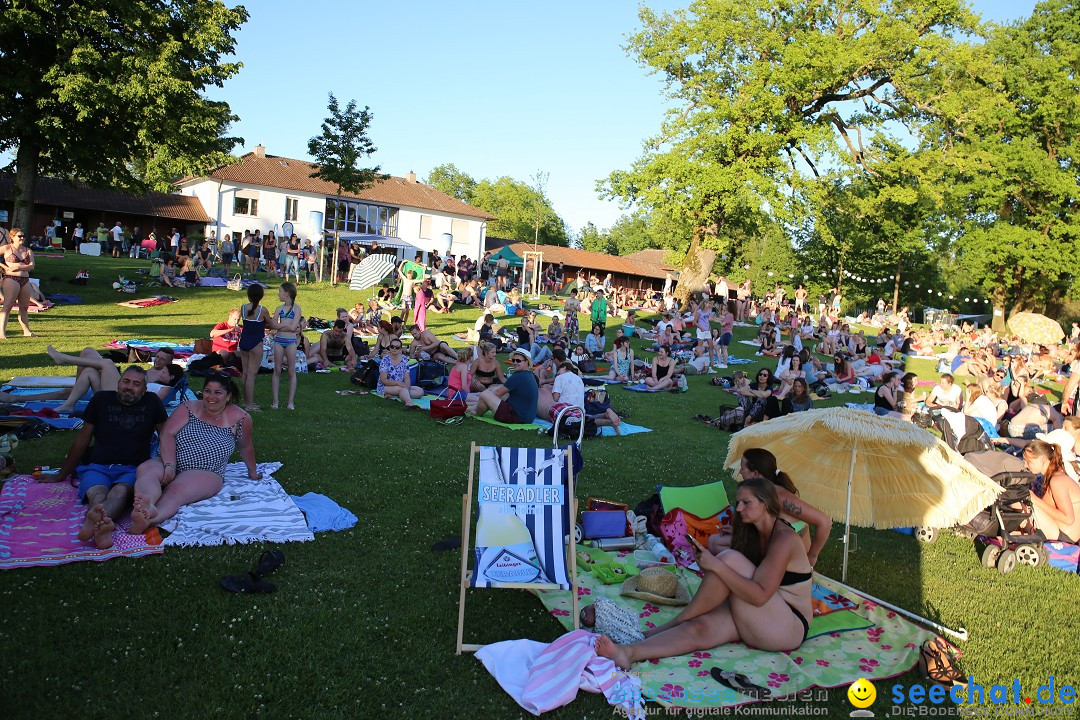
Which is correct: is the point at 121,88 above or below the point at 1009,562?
above

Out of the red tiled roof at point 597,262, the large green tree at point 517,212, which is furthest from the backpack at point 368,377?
the large green tree at point 517,212

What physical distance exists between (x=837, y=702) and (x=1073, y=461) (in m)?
6.34

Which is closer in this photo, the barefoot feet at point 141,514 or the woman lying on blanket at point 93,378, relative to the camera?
the barefoot feet at point 141,514

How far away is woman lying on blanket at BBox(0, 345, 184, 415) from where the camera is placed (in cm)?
777

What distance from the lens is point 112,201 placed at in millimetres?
38438

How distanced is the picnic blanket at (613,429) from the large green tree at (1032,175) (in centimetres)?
2916

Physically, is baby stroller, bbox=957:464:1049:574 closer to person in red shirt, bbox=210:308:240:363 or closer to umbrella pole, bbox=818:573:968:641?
umbrella pole, bbox=818:573:968:641

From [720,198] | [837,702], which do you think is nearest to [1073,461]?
[837,702]

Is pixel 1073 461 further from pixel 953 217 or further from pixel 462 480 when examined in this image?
pixel 953 217

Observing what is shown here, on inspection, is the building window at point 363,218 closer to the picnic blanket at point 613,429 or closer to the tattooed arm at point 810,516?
the picnic blanket at point 613,429

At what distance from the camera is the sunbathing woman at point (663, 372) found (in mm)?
15234

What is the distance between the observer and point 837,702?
407cm

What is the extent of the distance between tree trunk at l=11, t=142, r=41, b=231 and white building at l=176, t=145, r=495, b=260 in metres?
18.7

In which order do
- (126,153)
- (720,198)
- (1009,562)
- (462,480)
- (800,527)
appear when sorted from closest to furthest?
(800,527) → (1009,562) → (462,480) → (126,153) → (720,198)
